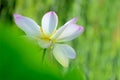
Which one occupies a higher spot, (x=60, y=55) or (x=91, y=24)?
(x=60, y=55)

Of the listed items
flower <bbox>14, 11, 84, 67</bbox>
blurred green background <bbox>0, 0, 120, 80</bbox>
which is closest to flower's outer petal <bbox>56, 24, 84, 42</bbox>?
flower <bbox>14, 11, 84, 67</bbox>

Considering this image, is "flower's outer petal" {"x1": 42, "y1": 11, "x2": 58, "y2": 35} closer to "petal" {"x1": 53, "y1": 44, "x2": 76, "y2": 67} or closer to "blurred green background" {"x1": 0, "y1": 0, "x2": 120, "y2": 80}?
"petal" {"x1": 53, "y1": 44, "x2": 76, "y2": 67}

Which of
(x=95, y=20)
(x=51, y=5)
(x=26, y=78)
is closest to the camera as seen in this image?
(x=26, y=78)

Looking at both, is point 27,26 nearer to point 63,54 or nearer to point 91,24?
point 63,54

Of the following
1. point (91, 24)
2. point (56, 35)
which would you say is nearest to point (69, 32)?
point (56, 35)

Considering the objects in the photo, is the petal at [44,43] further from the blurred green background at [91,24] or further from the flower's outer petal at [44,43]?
the blurred green background at [91,24]

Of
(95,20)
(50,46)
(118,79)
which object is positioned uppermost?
(50,46)

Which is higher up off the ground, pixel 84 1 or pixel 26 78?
pixel 26 78

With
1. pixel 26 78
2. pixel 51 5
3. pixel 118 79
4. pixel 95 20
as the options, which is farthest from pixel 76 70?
pixel 95 20

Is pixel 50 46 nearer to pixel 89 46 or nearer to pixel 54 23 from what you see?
pixel 54 23
